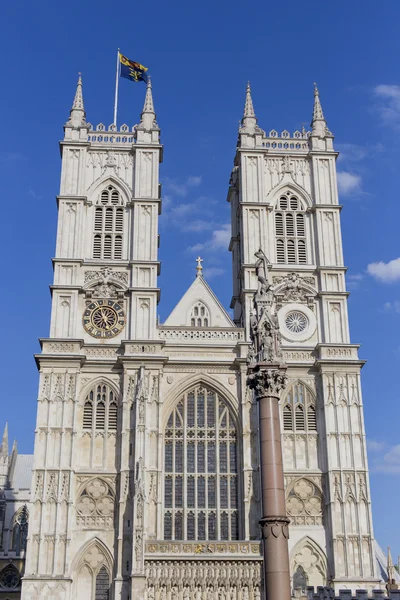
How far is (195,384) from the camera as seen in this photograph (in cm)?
3541

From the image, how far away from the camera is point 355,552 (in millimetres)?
32094

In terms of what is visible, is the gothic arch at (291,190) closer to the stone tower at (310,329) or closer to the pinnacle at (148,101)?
the stone tower at (310,329)

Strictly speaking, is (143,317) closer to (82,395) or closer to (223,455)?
(82,395)

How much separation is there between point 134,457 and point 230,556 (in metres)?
5.60

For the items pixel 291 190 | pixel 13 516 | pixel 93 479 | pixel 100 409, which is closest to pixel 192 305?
pixel 100 409

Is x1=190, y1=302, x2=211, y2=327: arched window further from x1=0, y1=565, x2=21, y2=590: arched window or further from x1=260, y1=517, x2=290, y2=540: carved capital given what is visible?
x1=260, y1=517, x2=290, y2=540: carved capital

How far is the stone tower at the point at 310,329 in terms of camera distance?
107 feet

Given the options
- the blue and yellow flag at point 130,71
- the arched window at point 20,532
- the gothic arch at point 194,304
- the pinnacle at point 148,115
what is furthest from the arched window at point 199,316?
the arched window at point 20,532

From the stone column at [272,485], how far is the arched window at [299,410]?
17.1 meters

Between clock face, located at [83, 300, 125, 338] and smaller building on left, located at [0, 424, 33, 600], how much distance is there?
14.5 metres

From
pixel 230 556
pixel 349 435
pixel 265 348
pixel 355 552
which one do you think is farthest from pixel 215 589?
pixel 265 348

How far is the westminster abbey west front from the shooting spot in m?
31.5

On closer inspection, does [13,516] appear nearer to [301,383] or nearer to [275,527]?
[301,383]

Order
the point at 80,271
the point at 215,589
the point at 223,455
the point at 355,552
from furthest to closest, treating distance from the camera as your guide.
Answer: the point at 80,271 → the point at 223,455 → the point at 355,552 → the point at 215,589
